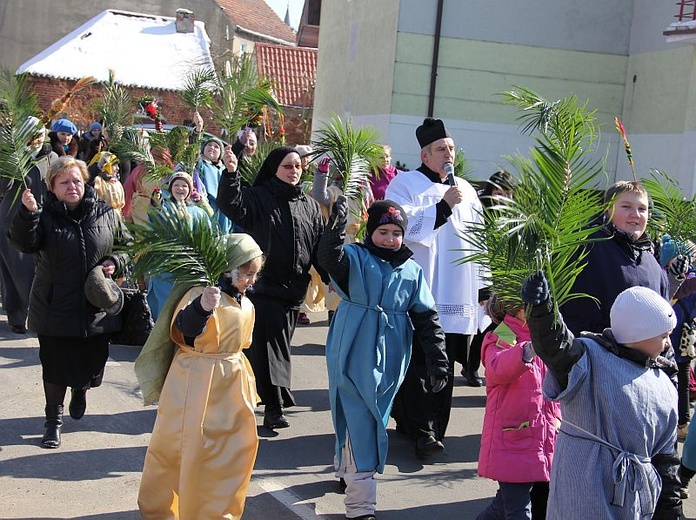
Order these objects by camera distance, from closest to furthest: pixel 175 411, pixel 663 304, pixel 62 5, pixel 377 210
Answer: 1. pixel 663 304
2. pixel 175 411
3. pixel 377 210
4. pixel 62 5

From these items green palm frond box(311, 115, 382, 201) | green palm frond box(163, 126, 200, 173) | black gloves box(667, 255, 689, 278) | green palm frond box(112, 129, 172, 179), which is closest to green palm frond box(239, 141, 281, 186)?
green palm frond box(163, 126, 200, 173)

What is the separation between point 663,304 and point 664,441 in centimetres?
58

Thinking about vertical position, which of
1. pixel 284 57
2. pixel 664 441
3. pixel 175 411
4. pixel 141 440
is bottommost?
pixel 141 440

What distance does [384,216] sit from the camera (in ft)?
18.2

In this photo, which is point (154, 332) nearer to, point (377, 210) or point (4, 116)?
point (377, 210)

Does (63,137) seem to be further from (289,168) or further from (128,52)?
(128,52)

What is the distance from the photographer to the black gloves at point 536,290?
3.33 meters

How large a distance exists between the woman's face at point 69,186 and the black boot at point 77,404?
1317 millimetres

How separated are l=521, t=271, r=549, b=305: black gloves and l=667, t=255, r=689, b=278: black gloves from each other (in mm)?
2851

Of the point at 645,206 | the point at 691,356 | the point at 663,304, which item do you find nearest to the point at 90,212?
the point at 645,206

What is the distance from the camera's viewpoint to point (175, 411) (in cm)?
489

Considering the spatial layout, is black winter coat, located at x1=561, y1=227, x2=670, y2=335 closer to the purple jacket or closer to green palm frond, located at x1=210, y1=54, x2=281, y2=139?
green palm frond, located at x1=210, y1=54, x2=281, y2=139

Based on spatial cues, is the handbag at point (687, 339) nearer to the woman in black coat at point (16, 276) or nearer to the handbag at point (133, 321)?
the handbag at point (133, 321)

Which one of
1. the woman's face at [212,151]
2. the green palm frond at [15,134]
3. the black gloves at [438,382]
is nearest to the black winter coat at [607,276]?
the black gloves at [438,382]
